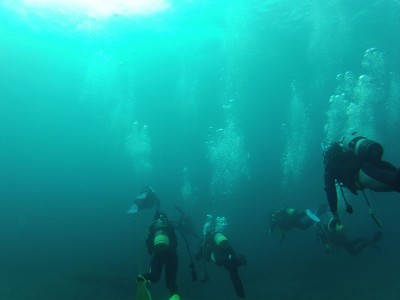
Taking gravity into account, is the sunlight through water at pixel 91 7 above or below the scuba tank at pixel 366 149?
above

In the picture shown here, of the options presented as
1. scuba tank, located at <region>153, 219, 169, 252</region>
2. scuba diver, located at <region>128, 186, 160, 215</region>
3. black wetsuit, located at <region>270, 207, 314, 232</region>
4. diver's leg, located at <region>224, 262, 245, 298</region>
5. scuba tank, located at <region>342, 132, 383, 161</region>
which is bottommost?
diver's leg, located at <region>224, 262, 245, 298</region>

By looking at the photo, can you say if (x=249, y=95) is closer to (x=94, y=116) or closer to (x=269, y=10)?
(x=269, y=10)

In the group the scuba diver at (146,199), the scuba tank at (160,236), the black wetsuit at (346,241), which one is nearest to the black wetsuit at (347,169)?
the scuba tank at (160,236)

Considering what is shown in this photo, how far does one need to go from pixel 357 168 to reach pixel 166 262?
149 inches

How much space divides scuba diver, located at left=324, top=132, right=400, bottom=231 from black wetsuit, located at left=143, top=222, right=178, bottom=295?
3.06 metres

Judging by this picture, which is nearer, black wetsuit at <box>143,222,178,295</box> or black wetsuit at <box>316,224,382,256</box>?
black wetsuit at <box>143,222,178,295</box>

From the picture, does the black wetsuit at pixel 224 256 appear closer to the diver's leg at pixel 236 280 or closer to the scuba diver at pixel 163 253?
the diver's leg at pixel 236 280

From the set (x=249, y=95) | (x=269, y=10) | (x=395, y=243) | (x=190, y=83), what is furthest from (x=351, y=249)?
(x=249, y=95)

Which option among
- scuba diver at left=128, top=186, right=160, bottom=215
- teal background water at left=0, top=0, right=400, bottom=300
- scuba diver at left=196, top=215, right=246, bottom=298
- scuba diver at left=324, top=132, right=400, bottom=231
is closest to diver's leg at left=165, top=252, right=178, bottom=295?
teal background water at left=0, top=0, right=400, bottom=300

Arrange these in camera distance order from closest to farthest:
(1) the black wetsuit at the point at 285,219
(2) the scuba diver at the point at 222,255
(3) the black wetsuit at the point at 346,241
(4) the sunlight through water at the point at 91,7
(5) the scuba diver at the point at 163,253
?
1. (5) the scuba diver at the point at 163,253
2. (2) the scuba diver at the point at 222,255
3. (1) the black wetsuit at the point at 285,219
4. (3) the black wetsuit at the point at 346,241
5. (4) the sunlight through water at the point at 91,7

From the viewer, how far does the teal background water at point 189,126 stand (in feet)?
46.8

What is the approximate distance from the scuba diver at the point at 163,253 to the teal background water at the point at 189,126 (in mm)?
306

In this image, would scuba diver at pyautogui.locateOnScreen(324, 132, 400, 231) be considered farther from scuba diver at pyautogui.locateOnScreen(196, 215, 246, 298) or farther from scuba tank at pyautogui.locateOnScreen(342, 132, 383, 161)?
scuba diver at pyautogui.locateOnScreen(196, 215, 246, 298)

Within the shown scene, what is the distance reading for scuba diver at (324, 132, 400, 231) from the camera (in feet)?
14.5
